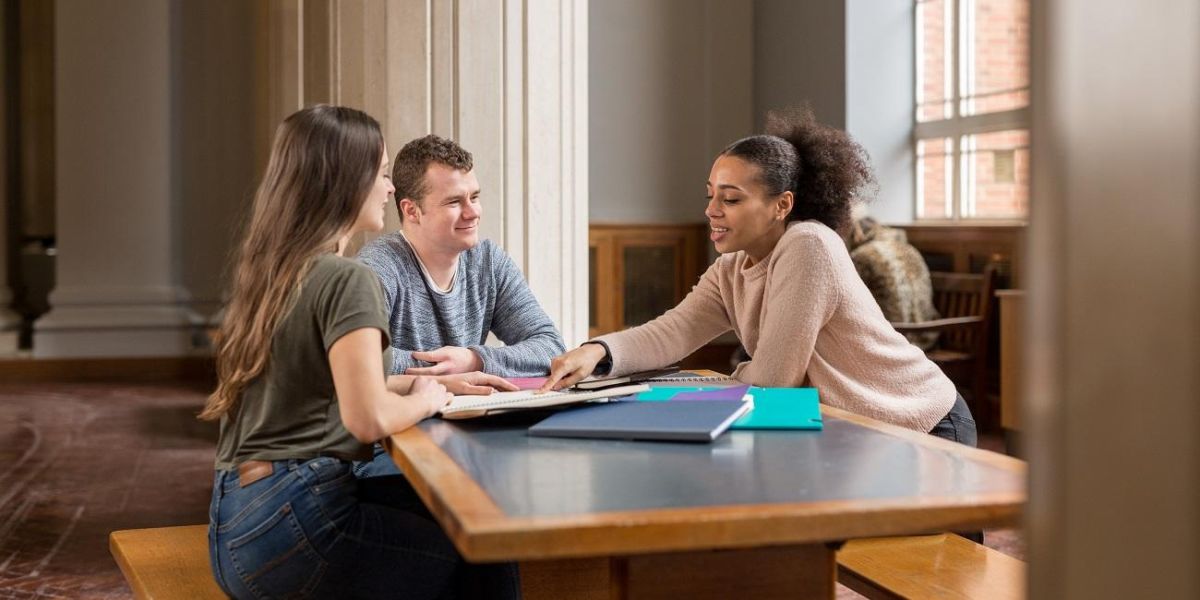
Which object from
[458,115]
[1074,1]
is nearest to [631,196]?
[458,115]

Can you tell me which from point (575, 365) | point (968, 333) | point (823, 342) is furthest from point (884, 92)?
point (575, 365)

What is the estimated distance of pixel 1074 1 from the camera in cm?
30

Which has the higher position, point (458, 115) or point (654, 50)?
point (654, 50)

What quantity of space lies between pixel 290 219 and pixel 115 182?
28.8 ft

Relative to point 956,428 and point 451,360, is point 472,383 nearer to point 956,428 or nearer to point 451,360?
point 451,360

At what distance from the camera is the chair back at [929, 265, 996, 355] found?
22.8ft

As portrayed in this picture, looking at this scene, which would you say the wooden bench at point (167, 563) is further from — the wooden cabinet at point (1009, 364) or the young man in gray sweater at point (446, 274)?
the wooden cabinet at point (1009, 364)

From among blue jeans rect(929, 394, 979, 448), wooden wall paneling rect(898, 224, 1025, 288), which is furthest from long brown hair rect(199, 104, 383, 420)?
wooden wall paneling rect(898, 224, 1025, 288)

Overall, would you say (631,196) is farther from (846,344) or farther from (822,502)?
(822,502)

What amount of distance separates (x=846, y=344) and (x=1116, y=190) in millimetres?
2314

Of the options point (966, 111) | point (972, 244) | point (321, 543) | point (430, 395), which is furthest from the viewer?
point (966, 111)

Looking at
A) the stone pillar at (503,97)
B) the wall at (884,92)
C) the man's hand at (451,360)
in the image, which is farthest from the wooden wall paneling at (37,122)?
the man's hand at (451,360)

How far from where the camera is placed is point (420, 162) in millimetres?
3189

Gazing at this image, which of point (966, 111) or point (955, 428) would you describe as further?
point (966, 111)
